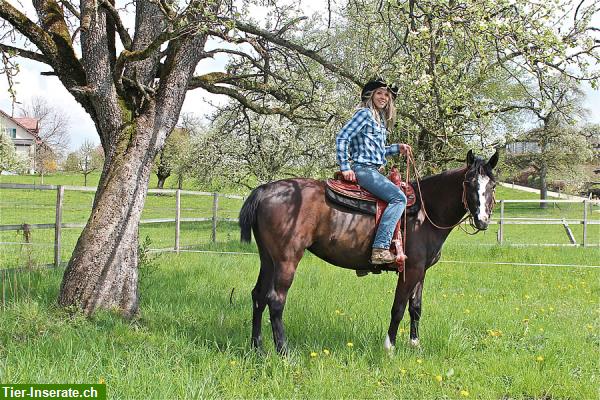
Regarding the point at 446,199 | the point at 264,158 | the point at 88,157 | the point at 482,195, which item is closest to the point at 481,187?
the point at 482,195

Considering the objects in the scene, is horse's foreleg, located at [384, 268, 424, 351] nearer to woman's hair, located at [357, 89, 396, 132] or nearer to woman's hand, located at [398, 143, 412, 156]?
woman's hand, located at [398, 143, 412, 156]

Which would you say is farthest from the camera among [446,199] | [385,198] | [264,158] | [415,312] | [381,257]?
[264,158]

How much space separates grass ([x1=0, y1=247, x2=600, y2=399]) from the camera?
387 centimetres

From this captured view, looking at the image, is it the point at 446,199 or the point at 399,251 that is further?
the point at 446,199

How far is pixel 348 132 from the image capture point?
498cm

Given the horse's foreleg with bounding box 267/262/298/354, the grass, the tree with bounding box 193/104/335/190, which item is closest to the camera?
the grass

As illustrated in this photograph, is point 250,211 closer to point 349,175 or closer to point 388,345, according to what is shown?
point 349,175

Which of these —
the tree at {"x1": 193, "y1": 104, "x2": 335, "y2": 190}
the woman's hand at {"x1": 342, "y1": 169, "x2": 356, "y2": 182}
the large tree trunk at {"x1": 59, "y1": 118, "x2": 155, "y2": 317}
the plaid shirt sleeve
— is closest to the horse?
the woman's hand at {"x1": 342, "y1": 169, "x2": 356, "y2": 182}

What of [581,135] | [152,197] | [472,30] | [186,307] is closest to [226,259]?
[186,307]

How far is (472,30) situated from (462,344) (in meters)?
3.10

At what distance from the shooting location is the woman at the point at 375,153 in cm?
479

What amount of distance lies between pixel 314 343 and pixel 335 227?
1211 millimetres

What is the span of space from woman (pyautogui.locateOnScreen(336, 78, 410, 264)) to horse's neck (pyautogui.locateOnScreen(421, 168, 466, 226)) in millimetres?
502

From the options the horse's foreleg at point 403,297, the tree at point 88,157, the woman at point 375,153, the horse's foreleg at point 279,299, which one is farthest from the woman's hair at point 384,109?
the tree at point 88,157
